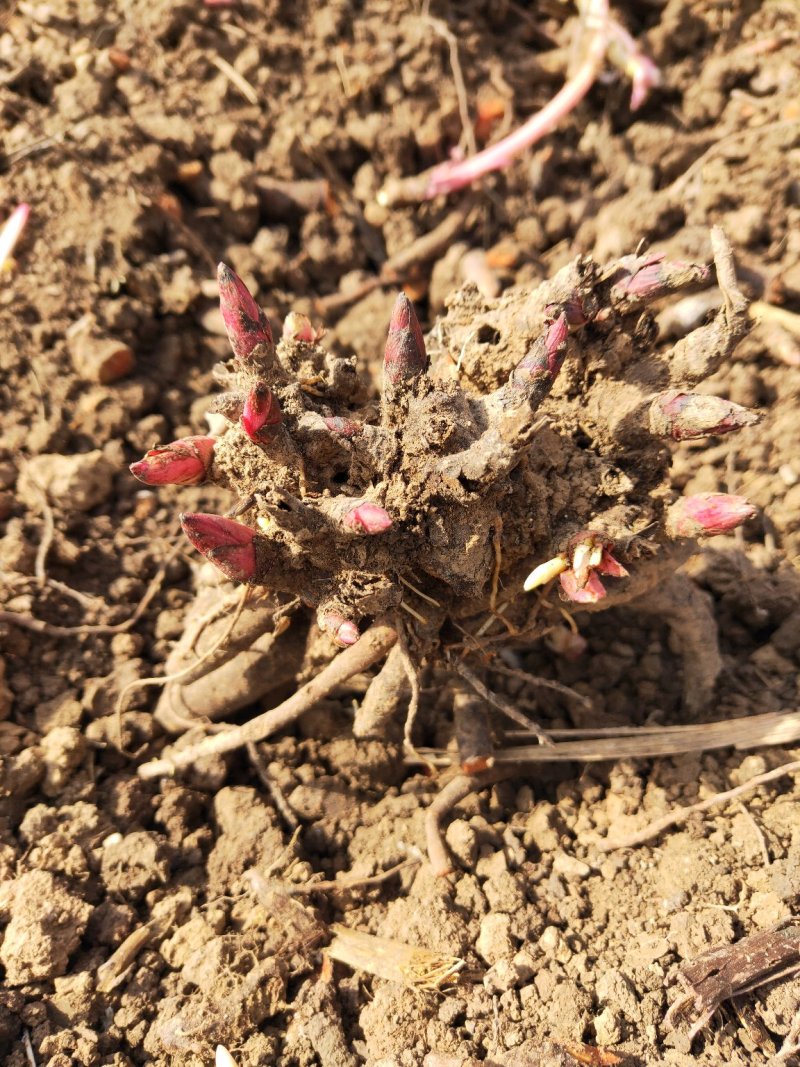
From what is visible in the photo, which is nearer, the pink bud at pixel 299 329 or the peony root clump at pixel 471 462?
the peony root clump at pixel 471 462

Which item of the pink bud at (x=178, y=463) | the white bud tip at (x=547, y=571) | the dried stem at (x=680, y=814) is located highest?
the pink bud at (x=178, y=463)

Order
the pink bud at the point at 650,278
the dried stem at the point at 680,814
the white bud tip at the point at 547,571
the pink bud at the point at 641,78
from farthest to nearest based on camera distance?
the pink bud at the point at 641,78, the dried stem at the point at 680,814, the pink bud at the point at 650,278, the white bud tip at the point at 547,571

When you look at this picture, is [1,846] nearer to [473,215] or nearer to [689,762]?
[689,762]

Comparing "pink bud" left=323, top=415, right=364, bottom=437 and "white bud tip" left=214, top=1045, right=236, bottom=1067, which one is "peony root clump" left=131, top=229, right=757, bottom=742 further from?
"white bud tip" left=214, top=1045, right=236, bottom=1067

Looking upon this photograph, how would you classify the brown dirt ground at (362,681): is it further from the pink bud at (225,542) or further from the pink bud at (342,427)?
the pink bud at (342,427)

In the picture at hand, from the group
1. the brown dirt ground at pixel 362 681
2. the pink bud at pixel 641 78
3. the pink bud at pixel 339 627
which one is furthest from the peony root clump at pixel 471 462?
the pink bud at pixel 641 78

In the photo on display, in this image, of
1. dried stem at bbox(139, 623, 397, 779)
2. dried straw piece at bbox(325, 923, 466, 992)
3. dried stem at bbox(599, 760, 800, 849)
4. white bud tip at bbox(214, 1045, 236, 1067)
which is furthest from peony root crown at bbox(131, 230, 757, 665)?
white bud tip at bbox(214, 1045, 236, 1067)

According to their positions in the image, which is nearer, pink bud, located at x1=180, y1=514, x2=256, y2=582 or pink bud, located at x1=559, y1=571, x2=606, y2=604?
pink bud, located at x1=180, y1=514, x2=256, y2=582
